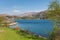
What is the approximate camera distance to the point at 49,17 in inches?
382

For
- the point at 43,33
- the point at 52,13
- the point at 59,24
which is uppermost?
the point at 52,13

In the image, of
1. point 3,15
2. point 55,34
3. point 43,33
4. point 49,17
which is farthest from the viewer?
point 3,15

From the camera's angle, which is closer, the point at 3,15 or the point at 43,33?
the point at 43,33

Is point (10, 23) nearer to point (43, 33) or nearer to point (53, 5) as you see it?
point (43, 33)

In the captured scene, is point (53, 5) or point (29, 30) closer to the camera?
point (53, 5)

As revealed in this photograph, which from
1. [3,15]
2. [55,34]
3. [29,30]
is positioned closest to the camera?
[55,34]

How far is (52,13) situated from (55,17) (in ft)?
0.96

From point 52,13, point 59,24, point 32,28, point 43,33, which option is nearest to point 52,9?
point 52,13

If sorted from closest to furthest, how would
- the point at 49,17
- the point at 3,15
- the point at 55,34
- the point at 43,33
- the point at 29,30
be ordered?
the point at 55,34 < the point at 49,17 < the point at 43,33 < the point at 29,30 < the point at 3,15

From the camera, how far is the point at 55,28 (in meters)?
9.41

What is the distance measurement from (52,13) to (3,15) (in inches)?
334

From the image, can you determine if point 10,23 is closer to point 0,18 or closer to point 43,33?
point 0,18

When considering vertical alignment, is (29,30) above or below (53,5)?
below

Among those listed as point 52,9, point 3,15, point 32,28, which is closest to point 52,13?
point 52,9
